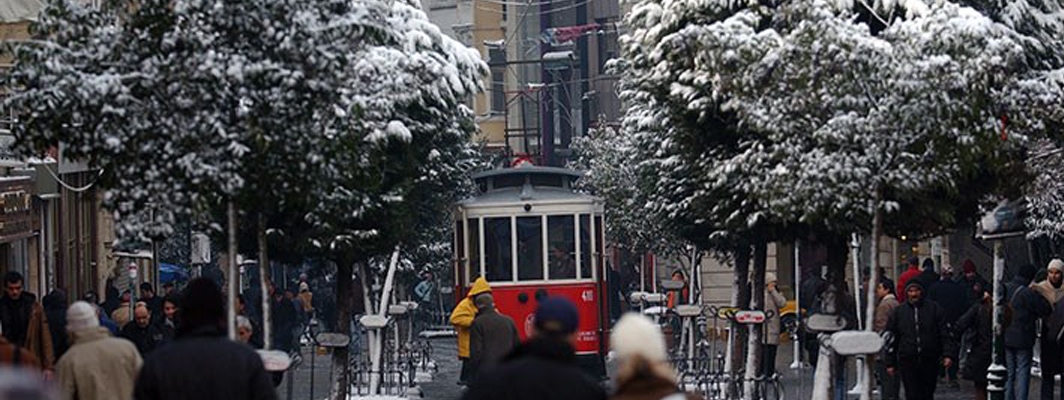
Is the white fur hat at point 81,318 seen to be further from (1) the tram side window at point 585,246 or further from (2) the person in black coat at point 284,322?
(2) the person in black coat at point 284,322

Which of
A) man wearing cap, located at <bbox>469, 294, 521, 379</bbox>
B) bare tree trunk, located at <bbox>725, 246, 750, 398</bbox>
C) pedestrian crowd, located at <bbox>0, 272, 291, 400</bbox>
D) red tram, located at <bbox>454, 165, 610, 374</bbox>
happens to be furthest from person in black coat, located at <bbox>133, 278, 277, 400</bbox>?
red tram, located at <bbox>454, 165, 610, 374</bbox>

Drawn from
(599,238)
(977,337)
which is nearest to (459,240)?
(599,238)

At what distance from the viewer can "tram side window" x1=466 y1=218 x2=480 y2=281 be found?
30469 millimetres

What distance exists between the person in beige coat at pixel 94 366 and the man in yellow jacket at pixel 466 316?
28.4ft

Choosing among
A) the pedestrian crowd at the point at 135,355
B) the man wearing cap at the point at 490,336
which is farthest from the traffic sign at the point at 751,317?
the pedestrian crowd at the point at 135,355

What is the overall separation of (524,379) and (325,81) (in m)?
8.21

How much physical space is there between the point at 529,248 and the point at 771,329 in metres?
3.83

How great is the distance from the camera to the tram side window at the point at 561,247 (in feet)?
98.9

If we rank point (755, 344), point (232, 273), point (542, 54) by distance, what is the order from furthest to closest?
point (542, 54)
point (755, 344)
point (232, 273)

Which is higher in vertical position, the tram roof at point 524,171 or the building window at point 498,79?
the building window at point 498,79

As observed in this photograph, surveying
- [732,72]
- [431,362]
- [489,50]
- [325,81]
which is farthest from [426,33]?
[489,50]

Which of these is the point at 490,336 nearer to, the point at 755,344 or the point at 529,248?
the point at 755,344

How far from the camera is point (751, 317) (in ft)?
81.4

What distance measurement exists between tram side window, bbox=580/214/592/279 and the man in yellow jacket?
5.67 metres
